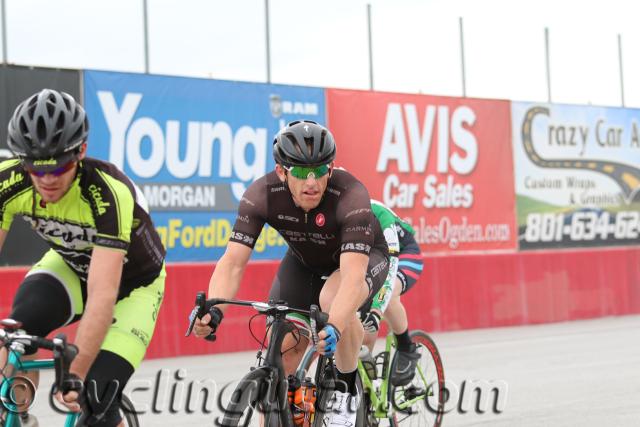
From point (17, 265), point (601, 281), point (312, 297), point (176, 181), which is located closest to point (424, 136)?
point (601, 281)

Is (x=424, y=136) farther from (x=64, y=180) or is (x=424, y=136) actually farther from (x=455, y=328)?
(x=64, y=180)

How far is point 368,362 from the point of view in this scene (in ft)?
20.2

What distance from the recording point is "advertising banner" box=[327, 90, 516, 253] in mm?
18922

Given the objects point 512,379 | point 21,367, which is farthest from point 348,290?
point 512,379

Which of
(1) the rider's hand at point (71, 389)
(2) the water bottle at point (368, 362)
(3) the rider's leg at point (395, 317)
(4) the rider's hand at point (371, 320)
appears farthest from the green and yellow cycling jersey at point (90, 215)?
(3) the rider's leg at point (395, 317)

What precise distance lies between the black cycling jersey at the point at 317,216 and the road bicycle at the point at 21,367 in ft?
4.29

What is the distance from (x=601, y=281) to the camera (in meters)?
18.0

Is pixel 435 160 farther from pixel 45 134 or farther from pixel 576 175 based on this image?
pixel 45 134

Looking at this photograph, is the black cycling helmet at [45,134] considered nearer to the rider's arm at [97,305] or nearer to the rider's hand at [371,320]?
the rider's arm at [97,305]

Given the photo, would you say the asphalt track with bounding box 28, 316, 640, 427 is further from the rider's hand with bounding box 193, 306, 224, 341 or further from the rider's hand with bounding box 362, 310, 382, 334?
the rider's hand with bounding box 193, 306, 224, 341

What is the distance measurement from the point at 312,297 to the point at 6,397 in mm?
2054

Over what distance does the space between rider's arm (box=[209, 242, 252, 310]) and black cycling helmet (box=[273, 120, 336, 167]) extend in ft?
1.59

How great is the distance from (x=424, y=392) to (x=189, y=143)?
34.1ft

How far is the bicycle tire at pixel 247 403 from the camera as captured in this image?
4340mm
